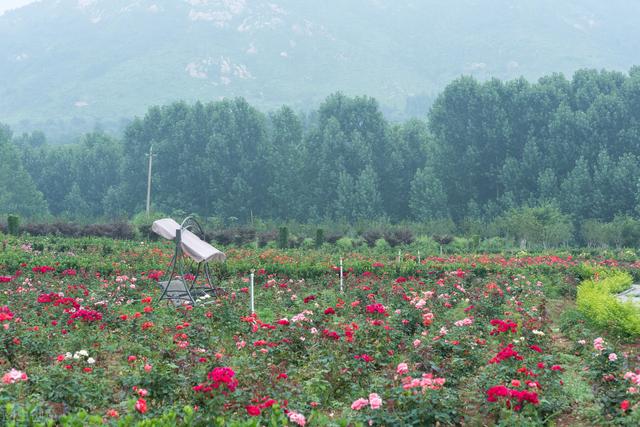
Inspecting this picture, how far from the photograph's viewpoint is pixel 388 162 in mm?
48406

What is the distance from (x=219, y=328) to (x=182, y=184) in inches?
1619

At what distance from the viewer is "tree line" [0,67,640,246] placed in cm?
4091

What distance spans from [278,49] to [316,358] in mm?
165700

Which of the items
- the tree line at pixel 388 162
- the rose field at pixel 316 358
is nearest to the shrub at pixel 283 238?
the tree line at pixel 388 162

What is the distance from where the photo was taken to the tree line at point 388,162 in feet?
134

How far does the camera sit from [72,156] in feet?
194

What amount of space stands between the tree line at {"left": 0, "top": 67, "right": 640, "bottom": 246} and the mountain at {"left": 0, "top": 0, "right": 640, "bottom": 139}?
71196 mm

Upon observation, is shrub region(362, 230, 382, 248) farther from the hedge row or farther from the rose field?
the rose field

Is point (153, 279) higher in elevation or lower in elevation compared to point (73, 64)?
lower

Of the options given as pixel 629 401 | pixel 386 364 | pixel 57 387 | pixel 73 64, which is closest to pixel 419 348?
pixel 386 364

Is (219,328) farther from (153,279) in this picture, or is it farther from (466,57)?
(466,57)

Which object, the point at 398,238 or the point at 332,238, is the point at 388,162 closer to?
the point at 332,238

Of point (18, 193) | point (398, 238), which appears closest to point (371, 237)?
point (398, 238)

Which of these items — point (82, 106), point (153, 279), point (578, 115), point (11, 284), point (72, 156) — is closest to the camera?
point (11, 284)
